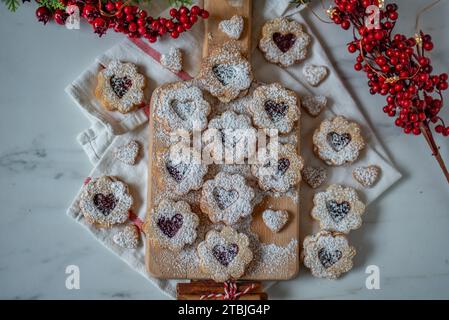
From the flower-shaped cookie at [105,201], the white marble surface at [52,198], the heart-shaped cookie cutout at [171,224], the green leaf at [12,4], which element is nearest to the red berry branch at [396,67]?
the white marble surface at [52,198]

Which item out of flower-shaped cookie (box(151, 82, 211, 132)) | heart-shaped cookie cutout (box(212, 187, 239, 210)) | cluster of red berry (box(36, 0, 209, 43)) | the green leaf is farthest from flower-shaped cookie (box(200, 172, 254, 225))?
the green leaf

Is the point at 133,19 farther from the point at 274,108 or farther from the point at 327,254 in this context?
the point at 327,254

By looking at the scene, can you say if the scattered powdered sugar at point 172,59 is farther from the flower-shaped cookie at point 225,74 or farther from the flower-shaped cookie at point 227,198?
the flower-shaped cookie at point 227,198

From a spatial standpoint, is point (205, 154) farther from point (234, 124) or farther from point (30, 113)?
point (30, 113)

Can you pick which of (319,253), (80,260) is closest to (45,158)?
(80,260)

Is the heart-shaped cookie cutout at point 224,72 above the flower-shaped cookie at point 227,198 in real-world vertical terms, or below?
above
